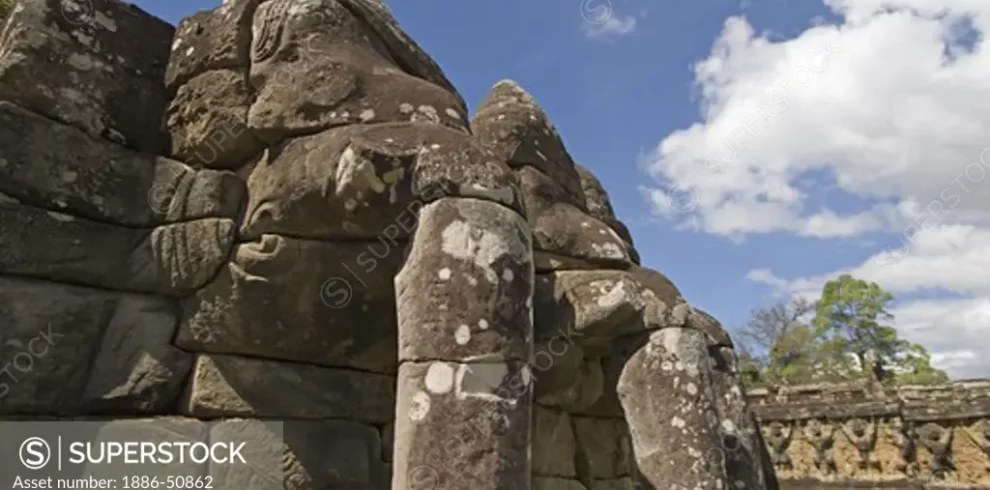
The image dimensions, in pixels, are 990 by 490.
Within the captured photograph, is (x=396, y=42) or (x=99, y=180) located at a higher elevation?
(x=396, y=42)

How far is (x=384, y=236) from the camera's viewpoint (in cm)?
364

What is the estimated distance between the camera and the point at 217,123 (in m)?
4.11

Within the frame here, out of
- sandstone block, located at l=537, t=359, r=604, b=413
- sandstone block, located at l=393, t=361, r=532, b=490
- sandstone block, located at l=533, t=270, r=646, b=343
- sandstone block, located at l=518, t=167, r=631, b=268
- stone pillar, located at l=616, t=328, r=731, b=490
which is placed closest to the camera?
sandstone block, located at l=393, t=361, r=532, b=490

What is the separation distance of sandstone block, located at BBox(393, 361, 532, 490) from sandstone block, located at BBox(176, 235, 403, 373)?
0.98 meters

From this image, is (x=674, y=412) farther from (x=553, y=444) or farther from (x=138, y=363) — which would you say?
(x=138, y=363)

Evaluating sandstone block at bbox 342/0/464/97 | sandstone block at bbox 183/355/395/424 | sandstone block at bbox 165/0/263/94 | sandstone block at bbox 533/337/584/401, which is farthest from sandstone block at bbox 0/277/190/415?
sandstone block at bbox 533/337/584/401

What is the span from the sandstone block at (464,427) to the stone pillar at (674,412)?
161cm

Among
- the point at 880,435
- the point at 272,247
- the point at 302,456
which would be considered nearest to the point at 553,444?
the point at 302,456

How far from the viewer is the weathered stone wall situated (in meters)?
13.8

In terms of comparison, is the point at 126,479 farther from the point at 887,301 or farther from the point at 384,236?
the point at 887,301

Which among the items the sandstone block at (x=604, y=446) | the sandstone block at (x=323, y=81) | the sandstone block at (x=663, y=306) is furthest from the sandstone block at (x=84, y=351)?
the sandstone block at (x=604, y=446)

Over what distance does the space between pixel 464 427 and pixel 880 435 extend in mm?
14272

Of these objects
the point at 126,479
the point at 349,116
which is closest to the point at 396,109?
the point at 349,116

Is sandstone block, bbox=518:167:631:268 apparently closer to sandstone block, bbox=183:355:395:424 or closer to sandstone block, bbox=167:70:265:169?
sandstone block, bbox=183:355:395:424
